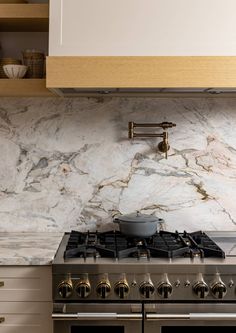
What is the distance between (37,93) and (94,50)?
1.17 ft

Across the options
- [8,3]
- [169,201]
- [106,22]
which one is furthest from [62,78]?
[169,201]

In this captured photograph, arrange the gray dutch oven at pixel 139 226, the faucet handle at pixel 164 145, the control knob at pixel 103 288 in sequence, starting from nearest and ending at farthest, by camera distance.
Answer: the control knob at pixel 103 288, the gray dutch oven at pixel 139 226, the faucet handle at pixel 164 145

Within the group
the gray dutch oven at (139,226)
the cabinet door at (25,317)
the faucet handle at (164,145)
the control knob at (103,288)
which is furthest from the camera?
the faucet handle at (164,145)

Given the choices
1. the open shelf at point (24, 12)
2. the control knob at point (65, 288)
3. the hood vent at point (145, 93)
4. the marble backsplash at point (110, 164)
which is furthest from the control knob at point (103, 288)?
the open shelf at point (24, 12)

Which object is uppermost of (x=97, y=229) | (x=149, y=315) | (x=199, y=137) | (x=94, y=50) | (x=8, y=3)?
(x=8, y=3)

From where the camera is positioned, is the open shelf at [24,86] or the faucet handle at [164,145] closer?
the open shelf at [24,86]

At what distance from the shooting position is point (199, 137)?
2.39 metres

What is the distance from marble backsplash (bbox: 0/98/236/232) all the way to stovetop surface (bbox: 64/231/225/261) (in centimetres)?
18

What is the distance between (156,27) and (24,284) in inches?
46.7

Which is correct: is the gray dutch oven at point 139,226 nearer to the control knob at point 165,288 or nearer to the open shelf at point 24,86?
the control knob at point 165,288

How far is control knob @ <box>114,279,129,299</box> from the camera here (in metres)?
1.79

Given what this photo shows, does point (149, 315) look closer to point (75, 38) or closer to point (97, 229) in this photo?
point (97, 229)

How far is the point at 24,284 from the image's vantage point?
189 cm

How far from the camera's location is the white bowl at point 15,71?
7.03 feet
